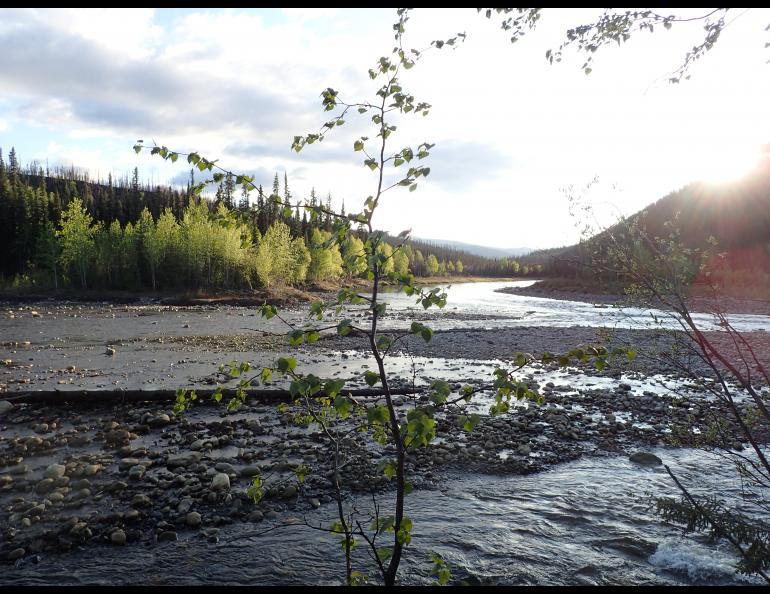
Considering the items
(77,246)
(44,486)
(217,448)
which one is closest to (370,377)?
(44,486)

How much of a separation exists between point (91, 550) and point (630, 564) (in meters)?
7.11

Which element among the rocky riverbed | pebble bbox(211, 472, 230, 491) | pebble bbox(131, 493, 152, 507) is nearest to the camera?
the rocky riverbed

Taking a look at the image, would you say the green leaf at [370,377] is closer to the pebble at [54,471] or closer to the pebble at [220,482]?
the pebble at [220,482]

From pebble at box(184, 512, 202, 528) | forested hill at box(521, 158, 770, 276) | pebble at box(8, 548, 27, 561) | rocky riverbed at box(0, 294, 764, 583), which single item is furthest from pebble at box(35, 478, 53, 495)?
forested hill at box(521, 158, 770, 276)

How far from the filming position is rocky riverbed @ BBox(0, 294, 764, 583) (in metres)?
6.84

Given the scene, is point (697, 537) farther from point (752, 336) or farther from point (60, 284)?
point (60, 284)

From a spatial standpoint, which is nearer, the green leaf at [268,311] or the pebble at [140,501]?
the green leaf at [268,311]

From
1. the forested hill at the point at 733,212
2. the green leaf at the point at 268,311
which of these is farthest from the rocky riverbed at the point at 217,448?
the forested hill at the point at 733,212

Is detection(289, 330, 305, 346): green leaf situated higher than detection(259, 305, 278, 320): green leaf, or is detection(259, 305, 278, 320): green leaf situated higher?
detection(259, 305, 278, 320): green leaf

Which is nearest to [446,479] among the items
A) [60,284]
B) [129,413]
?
Result: [129,413]

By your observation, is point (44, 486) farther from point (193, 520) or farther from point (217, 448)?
point (193, 520)

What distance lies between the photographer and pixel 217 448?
9859 mm

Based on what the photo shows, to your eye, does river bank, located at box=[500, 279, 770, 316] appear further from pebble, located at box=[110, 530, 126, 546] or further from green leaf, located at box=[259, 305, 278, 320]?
pebble, located at box=[110, 530, 126, 546]

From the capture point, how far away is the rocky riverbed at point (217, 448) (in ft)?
22.5
